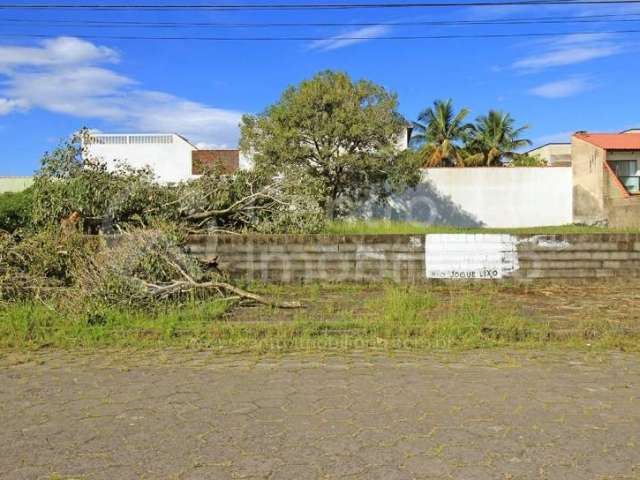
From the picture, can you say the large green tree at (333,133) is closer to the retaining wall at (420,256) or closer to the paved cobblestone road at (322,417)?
the retaining wall at (420,256)

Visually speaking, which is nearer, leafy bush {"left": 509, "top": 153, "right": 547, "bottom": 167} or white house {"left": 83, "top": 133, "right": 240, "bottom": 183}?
white house {"left": 83, "top": 133, "right": 240, "bottom": 183}

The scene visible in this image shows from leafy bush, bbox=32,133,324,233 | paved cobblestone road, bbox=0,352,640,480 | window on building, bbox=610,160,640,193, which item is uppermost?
window on building, bbox=610,160,640,193

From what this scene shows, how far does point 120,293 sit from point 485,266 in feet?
20.1

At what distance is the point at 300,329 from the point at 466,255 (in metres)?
4.63

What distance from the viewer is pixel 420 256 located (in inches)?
427

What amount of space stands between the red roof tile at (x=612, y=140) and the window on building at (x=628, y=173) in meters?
0.92

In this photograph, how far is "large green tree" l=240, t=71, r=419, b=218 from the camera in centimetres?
2392

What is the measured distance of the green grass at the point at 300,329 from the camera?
6758 mm

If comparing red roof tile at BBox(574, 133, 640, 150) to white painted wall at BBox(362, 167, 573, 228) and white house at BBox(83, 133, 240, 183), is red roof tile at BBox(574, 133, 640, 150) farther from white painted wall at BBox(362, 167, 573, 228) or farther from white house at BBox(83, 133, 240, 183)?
white house at BBox(83, 133, 240, 183)

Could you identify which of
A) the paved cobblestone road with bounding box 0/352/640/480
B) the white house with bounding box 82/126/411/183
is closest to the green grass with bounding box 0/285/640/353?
the paved cobblestone road with bounding box 0/352/640/480

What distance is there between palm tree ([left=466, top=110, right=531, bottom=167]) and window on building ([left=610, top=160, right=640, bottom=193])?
43.7 feet

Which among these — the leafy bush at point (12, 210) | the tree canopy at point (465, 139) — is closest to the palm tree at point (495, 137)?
the tree canopy at point (465, 139)

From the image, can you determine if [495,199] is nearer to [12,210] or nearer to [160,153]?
[160,153]

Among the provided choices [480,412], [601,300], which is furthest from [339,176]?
[480,412]
